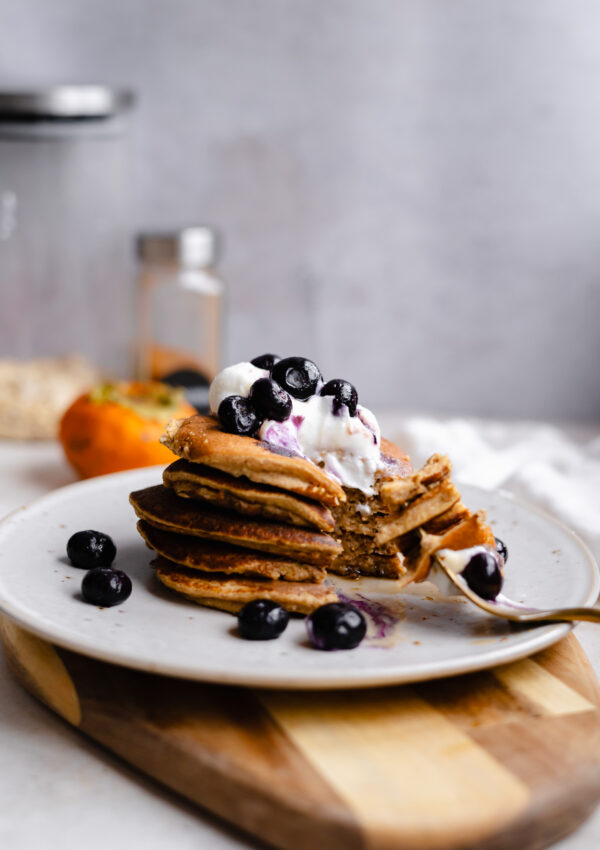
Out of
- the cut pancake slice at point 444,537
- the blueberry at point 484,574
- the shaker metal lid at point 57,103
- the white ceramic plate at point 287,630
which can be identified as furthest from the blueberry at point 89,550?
the shaker metal lid at point 57,103

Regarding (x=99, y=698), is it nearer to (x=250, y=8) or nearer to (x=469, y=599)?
(x=469, y=599)

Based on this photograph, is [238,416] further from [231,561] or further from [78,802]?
[78,802]


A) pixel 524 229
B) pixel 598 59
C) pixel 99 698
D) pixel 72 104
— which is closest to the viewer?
pixel 99 698

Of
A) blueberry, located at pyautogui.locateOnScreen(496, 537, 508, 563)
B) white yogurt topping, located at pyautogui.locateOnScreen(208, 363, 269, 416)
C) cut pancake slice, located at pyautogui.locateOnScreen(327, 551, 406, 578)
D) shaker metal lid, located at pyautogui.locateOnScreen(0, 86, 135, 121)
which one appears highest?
shaker metal lid, located at pyautogui.locateOnScreen(0, 86, 135, 121)

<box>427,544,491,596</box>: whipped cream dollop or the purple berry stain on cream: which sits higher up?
<box>427,544,491,596</box>: whipped cream dollop

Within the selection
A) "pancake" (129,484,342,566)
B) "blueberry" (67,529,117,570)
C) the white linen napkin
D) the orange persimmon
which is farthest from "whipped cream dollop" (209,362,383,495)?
the orange persimmon

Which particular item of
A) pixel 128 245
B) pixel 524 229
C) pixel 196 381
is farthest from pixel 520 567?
pixel 128 245

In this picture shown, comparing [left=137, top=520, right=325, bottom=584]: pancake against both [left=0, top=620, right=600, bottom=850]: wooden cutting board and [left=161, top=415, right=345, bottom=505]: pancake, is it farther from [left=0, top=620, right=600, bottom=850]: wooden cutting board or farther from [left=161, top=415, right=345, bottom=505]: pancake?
[left=0, top=620, right=600, bottom=850]: wooden cutting board
